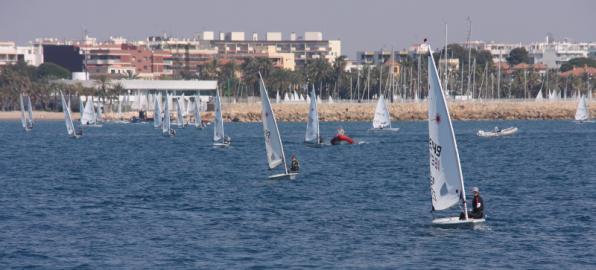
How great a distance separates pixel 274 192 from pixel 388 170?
19.4m

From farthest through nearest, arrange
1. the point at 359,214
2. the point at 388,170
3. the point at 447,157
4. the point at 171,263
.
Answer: the point at 388,170
the point at 359,214
the point at 447,157
the point at 171,263

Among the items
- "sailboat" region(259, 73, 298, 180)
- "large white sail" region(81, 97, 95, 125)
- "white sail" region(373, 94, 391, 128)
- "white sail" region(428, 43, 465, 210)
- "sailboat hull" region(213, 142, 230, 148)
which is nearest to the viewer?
"white sail" region(428, 43, 465, 210)

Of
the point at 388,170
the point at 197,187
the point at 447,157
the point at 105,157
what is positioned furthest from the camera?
the point at 105,157

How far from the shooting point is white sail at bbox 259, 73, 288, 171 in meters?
63.1

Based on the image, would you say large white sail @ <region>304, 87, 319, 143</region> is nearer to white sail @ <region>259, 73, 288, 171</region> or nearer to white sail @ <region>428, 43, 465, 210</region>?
white sail @ <region>259, 73, 288, 171</region>

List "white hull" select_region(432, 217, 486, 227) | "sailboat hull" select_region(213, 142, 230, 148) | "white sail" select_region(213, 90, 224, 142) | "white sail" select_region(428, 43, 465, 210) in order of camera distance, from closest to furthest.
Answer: "white sail" select_region(428, 43, 465, 210)
"white hull" select_region(432, 217, 486, 227)
"white sail" select_region(213, 90, 224, 142)
"sailboat hull" select_region(213, 142, 230, 148)

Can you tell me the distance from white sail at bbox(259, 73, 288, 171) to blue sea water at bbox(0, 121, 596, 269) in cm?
150

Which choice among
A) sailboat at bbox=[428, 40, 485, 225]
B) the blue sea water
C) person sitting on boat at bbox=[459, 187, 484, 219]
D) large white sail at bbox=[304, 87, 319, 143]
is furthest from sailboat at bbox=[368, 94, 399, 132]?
sailboat at bbox=[428, 40, 485, 225]

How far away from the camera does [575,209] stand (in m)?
51.7

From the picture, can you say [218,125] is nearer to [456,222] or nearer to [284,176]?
[284,176]

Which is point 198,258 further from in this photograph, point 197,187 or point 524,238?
point 197,187

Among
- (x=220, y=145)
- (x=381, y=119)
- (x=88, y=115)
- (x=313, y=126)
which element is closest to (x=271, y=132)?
(x=313, y=126)

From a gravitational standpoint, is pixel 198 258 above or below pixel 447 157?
below

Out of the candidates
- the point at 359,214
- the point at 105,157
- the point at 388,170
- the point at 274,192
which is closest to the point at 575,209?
the point at 359,214
